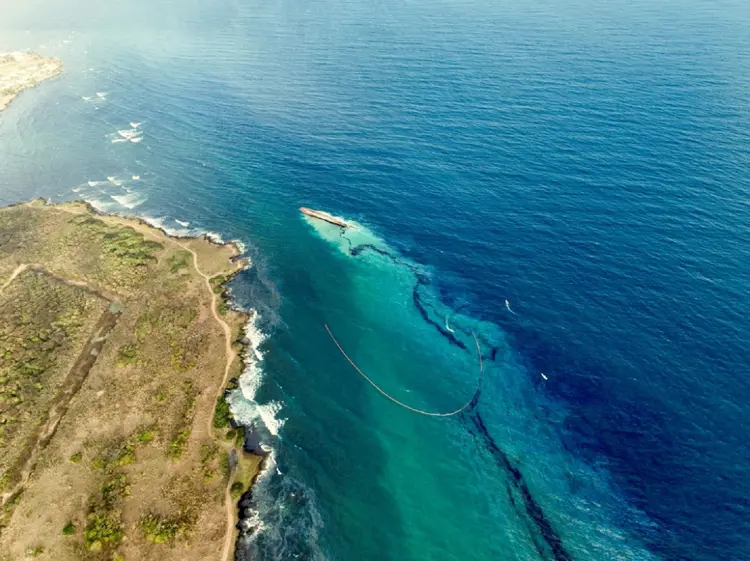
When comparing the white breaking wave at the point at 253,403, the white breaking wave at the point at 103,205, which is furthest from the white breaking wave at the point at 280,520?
the white breaking wave at the point at 103,205

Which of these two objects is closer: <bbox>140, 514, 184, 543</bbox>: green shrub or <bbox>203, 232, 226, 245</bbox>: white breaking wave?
<bbox>140, 514, 184, 543</bbox>: green shrub

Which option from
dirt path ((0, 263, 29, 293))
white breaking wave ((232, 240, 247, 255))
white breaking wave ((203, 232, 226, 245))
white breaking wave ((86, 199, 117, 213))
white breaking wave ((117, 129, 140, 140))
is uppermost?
white breaking wave ((117, 129, 140, 140))

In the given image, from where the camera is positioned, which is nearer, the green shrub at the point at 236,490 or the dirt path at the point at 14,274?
the green shrub at the point at 236,490

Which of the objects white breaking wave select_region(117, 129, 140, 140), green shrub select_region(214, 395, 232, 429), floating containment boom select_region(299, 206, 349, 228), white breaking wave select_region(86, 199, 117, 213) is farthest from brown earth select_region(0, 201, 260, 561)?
white breaking wave select_region(117, 129, 140, 140)

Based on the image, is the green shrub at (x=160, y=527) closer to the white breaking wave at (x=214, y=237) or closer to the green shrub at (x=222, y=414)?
the green shrub at (x=222, y=414)

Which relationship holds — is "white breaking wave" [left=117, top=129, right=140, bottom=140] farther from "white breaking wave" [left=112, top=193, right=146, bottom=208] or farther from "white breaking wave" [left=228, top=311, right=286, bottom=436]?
"white breaking wave" [left=228, top=311, right=286, bottom=436]

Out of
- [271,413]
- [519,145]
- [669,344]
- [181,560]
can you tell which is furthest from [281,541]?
[519,145]
